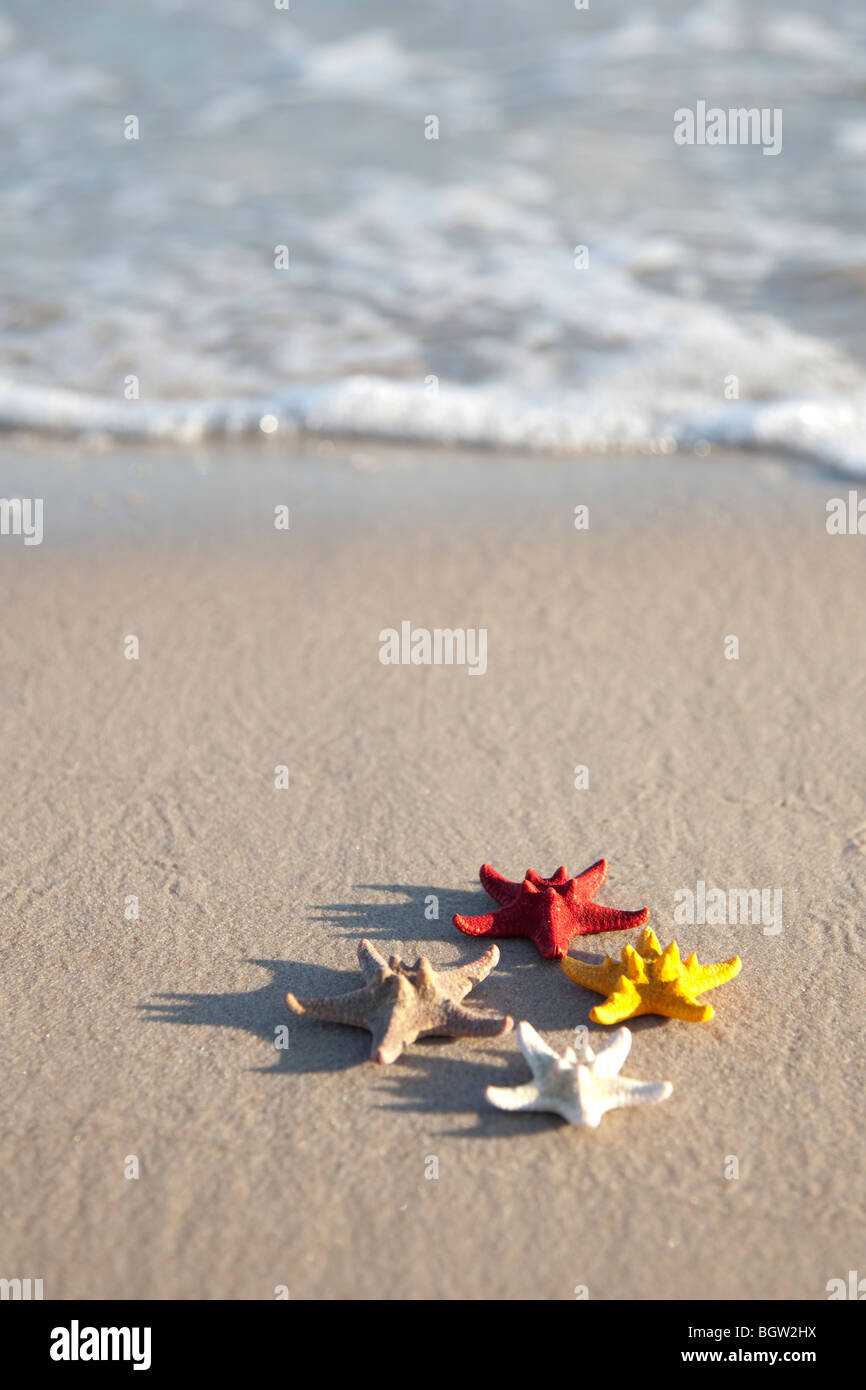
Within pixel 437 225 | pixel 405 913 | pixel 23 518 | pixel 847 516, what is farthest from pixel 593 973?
pixel 437 225

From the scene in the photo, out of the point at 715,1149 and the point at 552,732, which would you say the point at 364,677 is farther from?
the point at 715,1149

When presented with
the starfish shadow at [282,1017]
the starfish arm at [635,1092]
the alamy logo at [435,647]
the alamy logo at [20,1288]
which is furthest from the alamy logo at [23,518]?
the starfish arm at [635,1092]

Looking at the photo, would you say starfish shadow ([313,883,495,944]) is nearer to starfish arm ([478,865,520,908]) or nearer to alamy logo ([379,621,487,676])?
starfish arm ([478,865,520,908])

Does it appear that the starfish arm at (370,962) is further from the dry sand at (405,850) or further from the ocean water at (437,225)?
the ocean water at (437,225)

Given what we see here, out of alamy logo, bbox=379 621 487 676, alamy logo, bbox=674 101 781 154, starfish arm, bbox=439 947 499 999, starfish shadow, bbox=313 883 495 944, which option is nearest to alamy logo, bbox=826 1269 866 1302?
starfish arm, bbox=439 947 499 999
